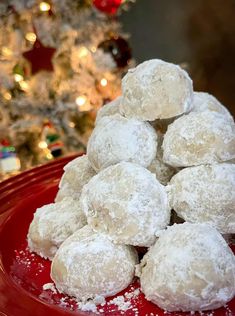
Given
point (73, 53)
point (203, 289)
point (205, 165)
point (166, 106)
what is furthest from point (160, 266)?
point (73, 53)

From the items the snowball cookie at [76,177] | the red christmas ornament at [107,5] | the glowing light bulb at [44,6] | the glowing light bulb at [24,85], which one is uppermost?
the glowing light bulb at [44,6]

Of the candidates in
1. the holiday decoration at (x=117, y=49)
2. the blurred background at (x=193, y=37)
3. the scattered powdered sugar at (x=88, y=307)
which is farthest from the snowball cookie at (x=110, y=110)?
the blurred background at (x=193, y=37)

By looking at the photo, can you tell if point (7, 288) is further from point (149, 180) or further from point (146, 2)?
point (146, 2)

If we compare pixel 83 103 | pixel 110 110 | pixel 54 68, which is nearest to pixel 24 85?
pixel 54 68

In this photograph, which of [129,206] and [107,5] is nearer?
[129,206]

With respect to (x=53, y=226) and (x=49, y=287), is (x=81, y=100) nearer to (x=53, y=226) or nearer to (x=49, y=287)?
(x=53, y=226)

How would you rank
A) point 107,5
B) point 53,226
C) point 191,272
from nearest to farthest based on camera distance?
point 191,272 → point 53,226 → point 107,5

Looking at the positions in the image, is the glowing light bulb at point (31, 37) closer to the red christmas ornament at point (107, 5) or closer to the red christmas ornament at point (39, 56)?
the red christmas ornament at point (39, 56)
